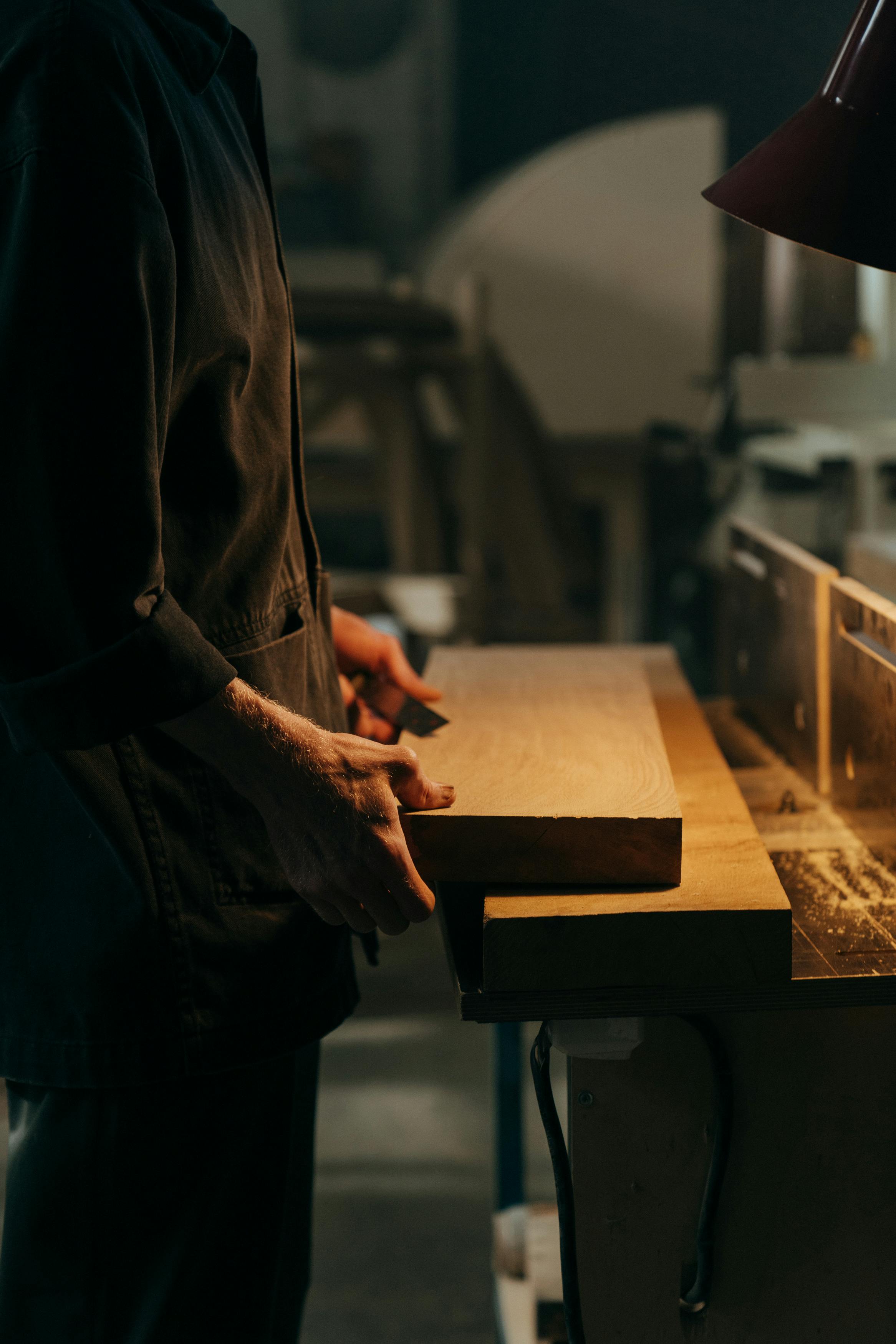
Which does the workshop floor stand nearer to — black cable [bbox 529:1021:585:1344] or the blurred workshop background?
the blurred workshop background

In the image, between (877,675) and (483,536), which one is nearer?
(877,675)

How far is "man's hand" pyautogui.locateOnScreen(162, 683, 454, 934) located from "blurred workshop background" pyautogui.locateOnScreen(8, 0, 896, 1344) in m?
1.26

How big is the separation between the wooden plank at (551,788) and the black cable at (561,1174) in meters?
0.13

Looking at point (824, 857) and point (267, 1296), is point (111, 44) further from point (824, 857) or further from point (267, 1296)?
point (267, 1296)

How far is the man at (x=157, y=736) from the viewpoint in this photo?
67 cm

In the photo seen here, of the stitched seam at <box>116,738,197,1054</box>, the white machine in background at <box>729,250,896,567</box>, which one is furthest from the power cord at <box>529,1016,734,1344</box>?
the white machine in background at <box>729,250,896,567</box>

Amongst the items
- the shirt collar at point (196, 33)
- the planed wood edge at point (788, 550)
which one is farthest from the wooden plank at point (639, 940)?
the shirt collar at point (196, 33)

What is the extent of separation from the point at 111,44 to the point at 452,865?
534mm

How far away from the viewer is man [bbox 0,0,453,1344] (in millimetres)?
672

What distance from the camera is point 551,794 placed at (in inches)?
30.9

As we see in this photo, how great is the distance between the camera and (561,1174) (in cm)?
80

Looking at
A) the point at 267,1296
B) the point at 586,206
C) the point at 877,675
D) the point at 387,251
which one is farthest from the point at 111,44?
the point at 387,251

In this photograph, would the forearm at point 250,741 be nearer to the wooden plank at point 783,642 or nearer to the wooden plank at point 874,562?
the wooden plank at point 783,642

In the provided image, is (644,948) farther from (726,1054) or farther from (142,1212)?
(142,1212)
